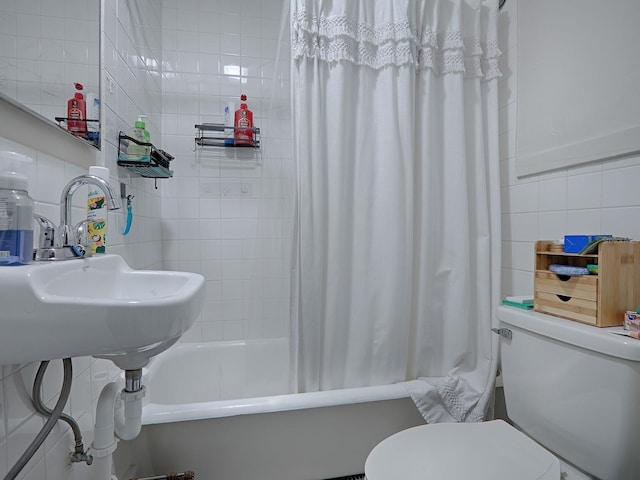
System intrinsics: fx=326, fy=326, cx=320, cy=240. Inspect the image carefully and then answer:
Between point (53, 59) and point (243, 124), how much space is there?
120 centimetres

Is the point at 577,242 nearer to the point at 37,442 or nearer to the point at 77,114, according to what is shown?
the point at 37,442

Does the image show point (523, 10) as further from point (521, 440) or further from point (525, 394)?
point (521, 440)

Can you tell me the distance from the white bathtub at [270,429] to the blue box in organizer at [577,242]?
79 centimetres

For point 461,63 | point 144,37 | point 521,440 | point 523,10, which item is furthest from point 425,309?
point 144,37

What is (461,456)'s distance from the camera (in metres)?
0.89

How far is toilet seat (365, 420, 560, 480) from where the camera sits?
83 centimetres

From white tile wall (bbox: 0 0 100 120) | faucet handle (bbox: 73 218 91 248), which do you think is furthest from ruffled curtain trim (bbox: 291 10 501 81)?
faucet handle (bbox: 73 218 91 248)

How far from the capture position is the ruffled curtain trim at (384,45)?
1.29 m

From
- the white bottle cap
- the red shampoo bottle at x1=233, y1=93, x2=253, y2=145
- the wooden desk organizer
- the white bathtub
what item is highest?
the red shampoo bottle at x1=233, y1=93, x2=253, y2=145

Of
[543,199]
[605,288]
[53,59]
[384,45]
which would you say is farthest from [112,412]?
[543,199]

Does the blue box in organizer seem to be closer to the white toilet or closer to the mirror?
the white toilet

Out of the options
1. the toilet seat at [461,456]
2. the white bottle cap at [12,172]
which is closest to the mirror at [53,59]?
the white bottle cap at [12,172]

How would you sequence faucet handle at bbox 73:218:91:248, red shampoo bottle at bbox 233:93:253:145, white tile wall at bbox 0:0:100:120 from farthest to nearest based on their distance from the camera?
red shampoo bottle at bbox 233:93:253:145
faucet handle at bbox 73:218:91:248
white tile wall at bbox 0:0:100:120

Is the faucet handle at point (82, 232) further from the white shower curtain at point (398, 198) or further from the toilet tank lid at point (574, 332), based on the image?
the toilet tank lid at point (574, 332)
